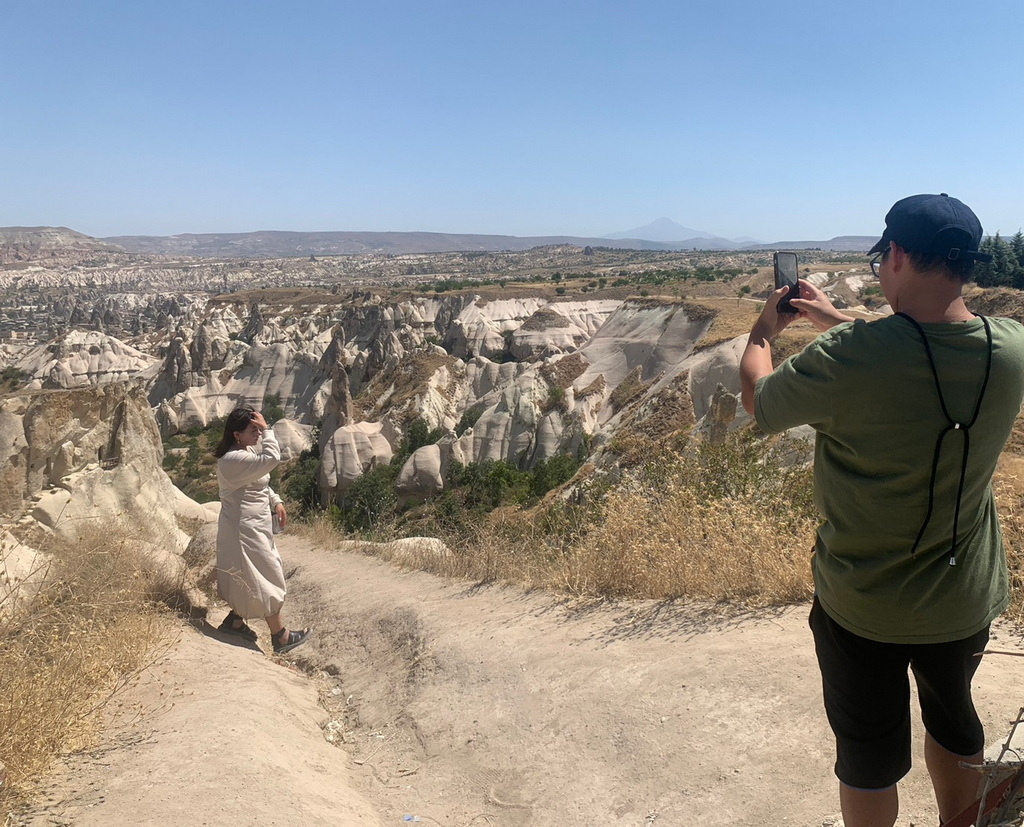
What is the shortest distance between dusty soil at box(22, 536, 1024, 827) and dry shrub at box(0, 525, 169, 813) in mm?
127

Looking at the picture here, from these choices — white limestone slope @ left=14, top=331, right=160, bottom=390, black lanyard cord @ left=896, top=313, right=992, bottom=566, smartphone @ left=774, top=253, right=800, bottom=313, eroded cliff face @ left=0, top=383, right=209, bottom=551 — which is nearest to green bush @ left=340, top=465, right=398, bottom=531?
eroded cliff face @ left=0, top=383, right=209, bottom=551

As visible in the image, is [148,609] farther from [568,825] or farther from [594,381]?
[594,381]

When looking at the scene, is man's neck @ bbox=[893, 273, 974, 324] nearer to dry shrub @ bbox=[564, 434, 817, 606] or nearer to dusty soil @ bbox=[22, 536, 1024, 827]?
dusty soil @ bbox=[22, 536, 1024, 827]

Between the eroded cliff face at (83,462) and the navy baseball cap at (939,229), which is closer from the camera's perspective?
the navy baseball cap at (939,229)

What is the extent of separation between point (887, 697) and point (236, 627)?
429cm

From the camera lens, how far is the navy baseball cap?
1655mm

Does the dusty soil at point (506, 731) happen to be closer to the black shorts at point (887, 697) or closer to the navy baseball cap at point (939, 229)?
the black shorts at point (887, 697)

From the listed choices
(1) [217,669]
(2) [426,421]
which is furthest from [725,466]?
(2) [426,421]

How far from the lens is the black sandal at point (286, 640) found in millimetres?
5035

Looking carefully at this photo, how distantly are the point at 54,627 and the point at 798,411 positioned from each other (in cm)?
330

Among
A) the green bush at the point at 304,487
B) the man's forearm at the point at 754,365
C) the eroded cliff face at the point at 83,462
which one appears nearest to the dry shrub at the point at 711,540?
the man's forearm at the point at 754,365

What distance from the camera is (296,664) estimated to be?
191 inches

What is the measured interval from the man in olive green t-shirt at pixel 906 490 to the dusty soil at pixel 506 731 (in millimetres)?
662

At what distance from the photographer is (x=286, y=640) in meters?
5.09
